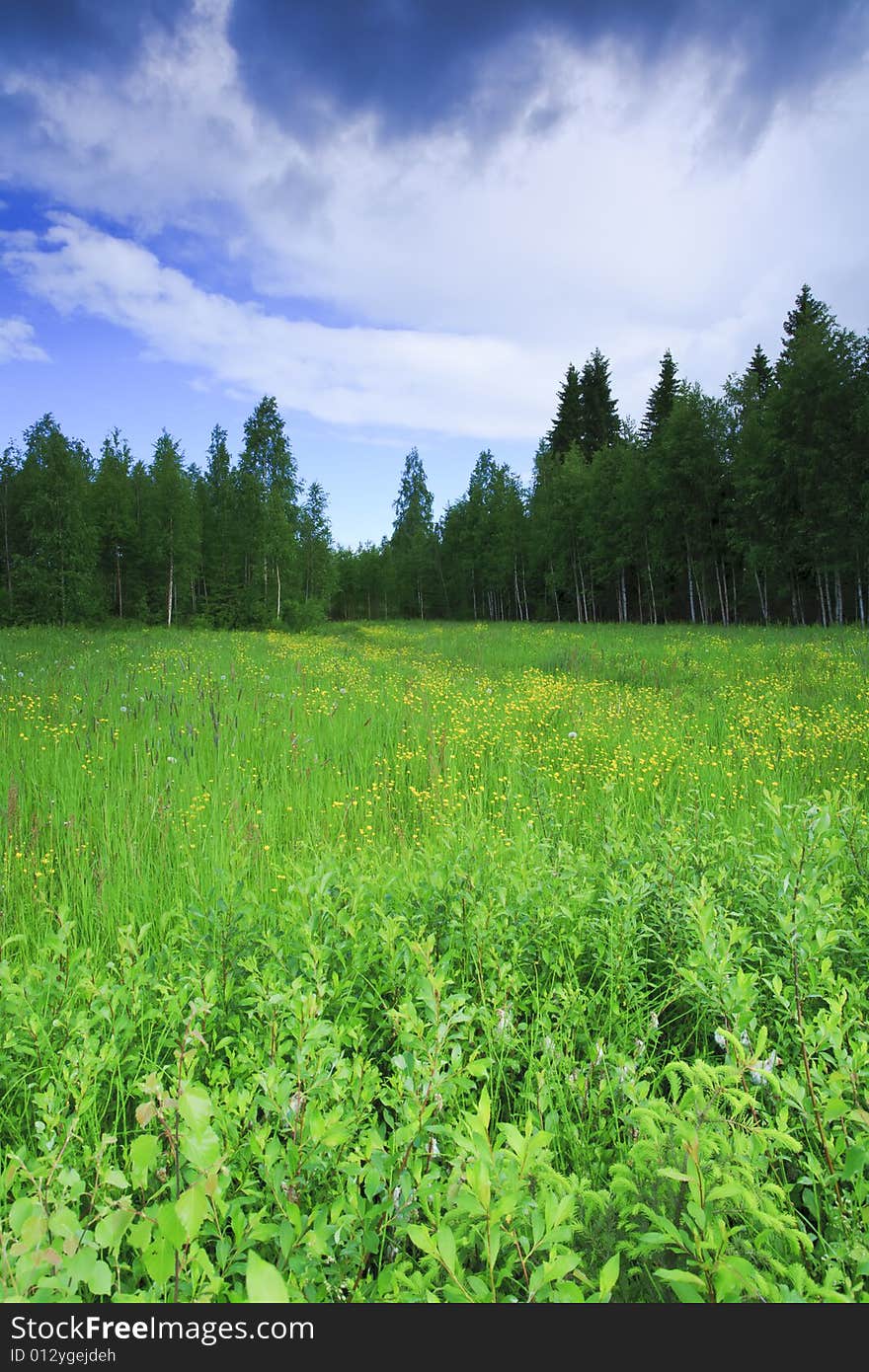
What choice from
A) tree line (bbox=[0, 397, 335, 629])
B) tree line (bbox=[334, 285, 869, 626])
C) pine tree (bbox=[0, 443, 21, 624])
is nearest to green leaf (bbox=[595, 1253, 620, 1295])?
tree line (bbox=[334, 285, 869, 626])

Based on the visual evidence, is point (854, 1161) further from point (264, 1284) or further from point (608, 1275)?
point (264, 1284)

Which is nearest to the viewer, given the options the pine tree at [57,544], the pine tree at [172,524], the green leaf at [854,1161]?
the green leaf at [854,1161]

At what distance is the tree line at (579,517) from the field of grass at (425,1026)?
25.1 m

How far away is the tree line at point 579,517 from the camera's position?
2578 cm

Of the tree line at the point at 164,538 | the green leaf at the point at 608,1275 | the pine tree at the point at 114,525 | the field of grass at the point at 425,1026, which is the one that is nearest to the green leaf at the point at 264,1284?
the field of grass at the point at 425,1026

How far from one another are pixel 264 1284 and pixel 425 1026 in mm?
1170

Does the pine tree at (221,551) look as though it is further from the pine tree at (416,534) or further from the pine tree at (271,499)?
the pine tree at (416,534)

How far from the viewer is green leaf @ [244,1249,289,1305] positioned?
87cm

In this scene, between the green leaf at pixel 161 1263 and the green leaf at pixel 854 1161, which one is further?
the green leaf at pixel 854 1161

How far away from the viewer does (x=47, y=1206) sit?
144 cm

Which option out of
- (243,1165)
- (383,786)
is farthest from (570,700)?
(243,1165)

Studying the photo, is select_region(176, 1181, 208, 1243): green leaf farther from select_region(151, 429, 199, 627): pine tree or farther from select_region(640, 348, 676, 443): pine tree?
select_region(640, 348, 676, 443): pine tree

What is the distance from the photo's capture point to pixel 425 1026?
2.01m

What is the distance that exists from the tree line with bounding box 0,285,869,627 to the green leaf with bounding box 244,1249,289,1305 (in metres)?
28.8
